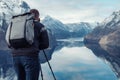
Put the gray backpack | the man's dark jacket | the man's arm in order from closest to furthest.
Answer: the gray backpack → the man's dark jacket → the man's arm

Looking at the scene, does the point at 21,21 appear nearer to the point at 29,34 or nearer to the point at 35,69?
the point at 29,34

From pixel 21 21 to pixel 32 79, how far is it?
56.6 inches

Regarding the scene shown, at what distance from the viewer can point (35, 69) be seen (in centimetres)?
935

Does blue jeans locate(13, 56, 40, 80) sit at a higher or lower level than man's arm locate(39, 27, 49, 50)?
lower

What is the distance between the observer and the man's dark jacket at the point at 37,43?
9.33 metres

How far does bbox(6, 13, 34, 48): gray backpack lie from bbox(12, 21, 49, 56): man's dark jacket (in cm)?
13

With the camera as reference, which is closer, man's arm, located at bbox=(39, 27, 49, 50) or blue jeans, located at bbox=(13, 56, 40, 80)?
blue jeans, located at bbox=(13, 56, 40, 80)

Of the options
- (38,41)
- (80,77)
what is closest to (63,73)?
(80,77)

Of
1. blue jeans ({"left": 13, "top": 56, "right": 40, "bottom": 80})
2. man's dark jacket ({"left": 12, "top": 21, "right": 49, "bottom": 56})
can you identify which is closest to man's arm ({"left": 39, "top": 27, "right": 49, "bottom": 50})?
man's dark jacket ({"left": 12, "top": 21, "right": 49, "bottom": 56})

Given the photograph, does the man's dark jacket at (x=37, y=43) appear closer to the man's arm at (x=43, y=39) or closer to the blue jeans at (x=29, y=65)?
the man's arm at (x=43, y=39)

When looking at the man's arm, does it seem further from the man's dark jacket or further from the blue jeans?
the blue jeans

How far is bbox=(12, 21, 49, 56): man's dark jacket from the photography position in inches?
367

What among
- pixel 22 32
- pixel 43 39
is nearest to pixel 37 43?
pixel 43 39

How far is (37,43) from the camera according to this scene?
31.1 ft
